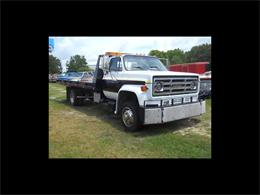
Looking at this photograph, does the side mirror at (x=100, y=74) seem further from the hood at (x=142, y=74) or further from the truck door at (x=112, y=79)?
the hood at (x=142, y=74)

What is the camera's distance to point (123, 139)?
5.69 meters

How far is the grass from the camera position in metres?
4.93

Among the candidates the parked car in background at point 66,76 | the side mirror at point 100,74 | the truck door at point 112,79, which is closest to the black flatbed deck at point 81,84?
the parked car in background at point 66,76

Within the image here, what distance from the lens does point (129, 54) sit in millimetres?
7203

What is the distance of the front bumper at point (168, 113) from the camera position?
553 cm

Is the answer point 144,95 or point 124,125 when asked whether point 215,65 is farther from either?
point 124,125

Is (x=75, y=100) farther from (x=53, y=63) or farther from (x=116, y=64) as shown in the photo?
(x=116, y=64)

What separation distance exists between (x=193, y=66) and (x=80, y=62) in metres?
14.6

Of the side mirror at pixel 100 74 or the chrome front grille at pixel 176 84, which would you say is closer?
the chrome front grille at pixel 176 84

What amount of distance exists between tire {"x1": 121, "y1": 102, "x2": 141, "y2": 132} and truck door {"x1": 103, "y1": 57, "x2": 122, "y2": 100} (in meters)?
0.92

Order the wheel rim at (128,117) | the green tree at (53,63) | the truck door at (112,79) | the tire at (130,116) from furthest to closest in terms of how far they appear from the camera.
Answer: the truck door at (112,79) → the green tree at (53,63) → the wheel rim at (128,117) → the tire at (130,116)

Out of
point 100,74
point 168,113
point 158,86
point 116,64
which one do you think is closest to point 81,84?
point 100,74

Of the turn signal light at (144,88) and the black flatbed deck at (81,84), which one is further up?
the black flatbed deck at (81,84)

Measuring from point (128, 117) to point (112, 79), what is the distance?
159cm
